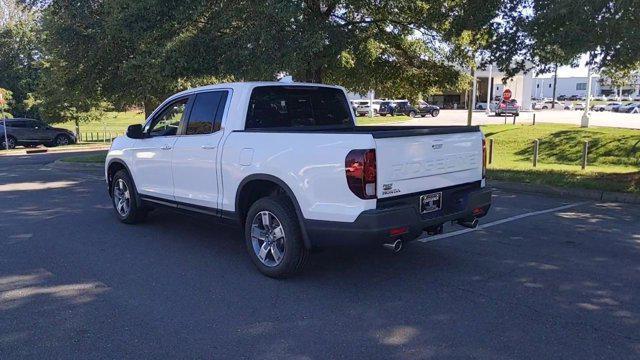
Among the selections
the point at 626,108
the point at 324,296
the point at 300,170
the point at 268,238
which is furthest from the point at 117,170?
the point at 626,108

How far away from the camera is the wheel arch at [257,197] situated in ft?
15.4

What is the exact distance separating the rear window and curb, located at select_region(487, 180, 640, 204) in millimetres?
5779

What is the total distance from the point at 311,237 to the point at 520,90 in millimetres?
87583

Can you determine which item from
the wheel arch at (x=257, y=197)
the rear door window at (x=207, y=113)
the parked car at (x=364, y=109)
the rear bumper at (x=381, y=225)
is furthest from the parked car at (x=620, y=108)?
the wheel arch at (x=257, y=197)

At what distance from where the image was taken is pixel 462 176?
520cm

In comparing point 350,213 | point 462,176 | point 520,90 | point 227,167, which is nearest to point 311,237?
point 350,213

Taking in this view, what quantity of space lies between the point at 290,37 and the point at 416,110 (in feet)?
148

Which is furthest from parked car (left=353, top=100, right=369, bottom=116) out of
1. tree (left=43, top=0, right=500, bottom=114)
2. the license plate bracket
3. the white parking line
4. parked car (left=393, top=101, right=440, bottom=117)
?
the license plate bracket

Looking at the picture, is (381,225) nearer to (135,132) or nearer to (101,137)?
(135,132)

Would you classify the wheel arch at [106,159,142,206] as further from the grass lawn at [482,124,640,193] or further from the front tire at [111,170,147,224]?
the grass lawn at [482,124,640,193]

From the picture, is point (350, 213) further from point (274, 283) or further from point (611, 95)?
point (611, 95)

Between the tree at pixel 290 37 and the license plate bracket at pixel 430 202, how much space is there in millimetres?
6349

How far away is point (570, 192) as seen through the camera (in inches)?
397

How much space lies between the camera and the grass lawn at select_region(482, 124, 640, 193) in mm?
11078
